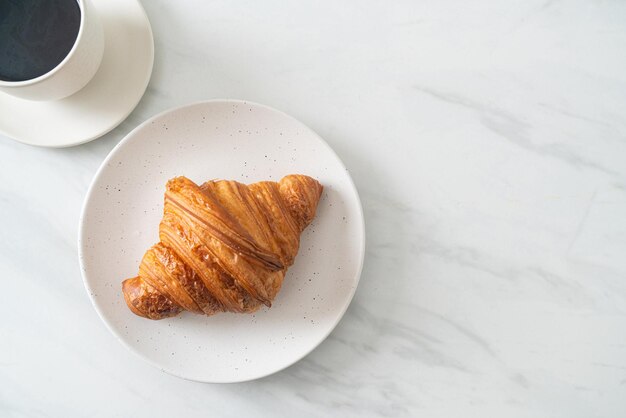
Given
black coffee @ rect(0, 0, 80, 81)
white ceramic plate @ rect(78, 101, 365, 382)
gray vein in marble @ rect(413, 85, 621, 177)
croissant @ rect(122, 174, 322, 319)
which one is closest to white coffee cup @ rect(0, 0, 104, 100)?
black coffee @ rect(0, 0, 80, 81)

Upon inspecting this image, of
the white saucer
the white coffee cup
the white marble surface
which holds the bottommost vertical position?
the white marble surface

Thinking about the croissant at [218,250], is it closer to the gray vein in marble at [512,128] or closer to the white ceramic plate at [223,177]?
the white ceramic plate at [223,177]

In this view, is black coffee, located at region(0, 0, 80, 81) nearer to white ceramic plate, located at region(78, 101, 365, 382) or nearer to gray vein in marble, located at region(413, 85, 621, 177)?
white ceramic plate, located at region(78, 101, 365, 382)

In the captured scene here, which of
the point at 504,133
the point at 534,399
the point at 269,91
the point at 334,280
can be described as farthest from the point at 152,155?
the point at 534,399

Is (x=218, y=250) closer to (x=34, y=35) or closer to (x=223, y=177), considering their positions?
(x=223, y=177)

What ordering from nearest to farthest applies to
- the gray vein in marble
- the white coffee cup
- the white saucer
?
the white coffee cup < the white saucer < the gray vein in marble

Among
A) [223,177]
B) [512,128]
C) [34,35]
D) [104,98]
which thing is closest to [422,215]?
[512,128]
